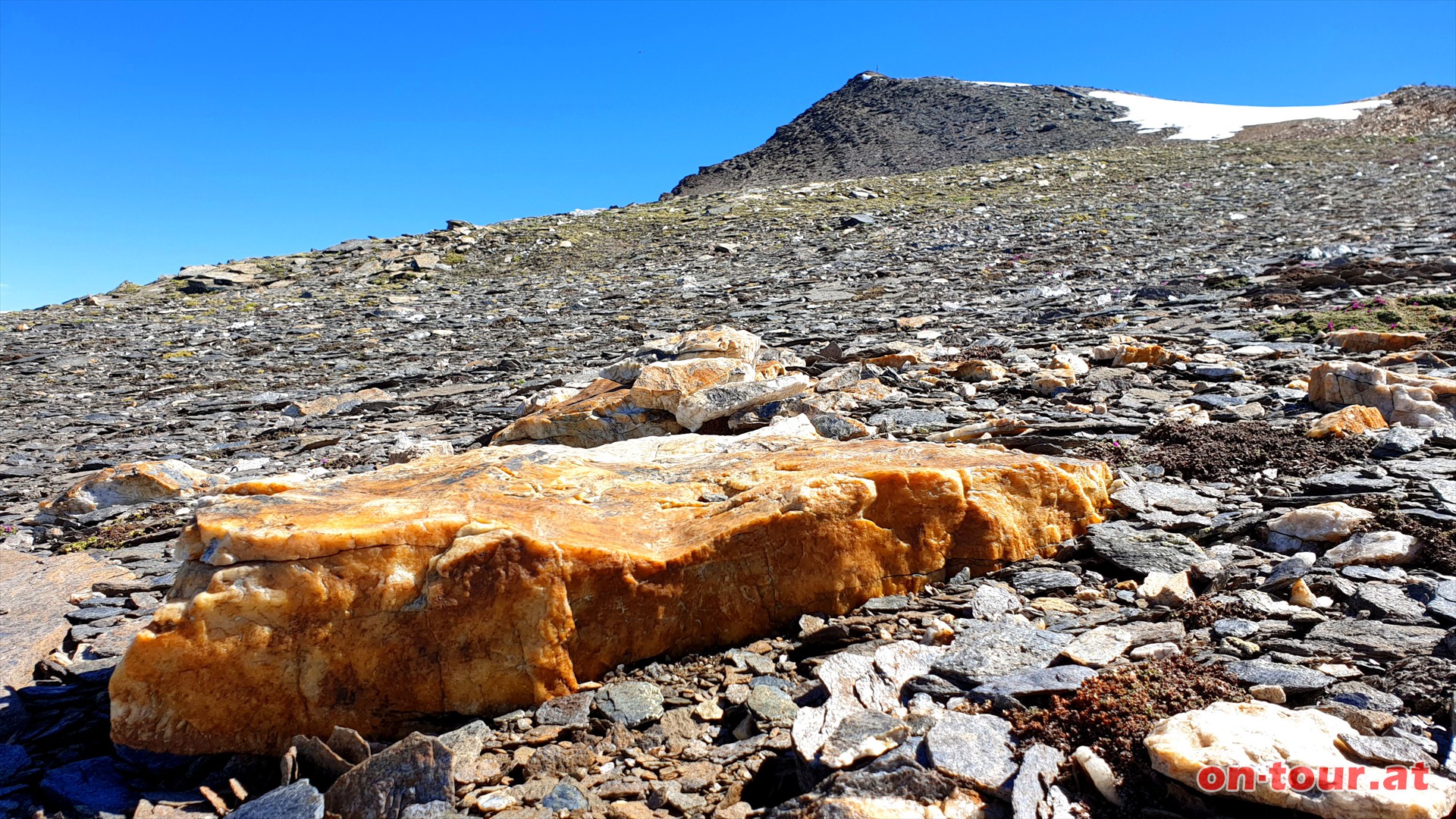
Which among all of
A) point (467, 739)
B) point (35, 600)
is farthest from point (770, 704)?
point (35, 600)

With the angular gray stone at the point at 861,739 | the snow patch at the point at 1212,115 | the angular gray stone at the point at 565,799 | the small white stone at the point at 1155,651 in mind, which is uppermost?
the snow patch at the point at 1212,115

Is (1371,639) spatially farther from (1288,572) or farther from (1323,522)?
(1323,522)

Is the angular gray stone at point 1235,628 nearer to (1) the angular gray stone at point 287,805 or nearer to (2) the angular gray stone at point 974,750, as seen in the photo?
(2) the angular gray stone at point 974,750

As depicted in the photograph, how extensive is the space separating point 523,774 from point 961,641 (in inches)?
71.4

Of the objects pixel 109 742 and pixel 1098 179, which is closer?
pixel 109 742

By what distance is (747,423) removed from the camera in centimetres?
676

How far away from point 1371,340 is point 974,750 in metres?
9.02

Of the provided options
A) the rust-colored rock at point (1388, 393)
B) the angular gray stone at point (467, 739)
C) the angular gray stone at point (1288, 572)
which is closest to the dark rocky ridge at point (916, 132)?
the rust-colored rock at point (1388, 393)

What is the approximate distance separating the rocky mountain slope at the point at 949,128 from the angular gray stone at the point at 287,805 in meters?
44.1

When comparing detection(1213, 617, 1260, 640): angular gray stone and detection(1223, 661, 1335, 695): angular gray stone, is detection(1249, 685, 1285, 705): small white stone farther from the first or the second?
detection(1213, 617, 1260, 640): angular gray stone

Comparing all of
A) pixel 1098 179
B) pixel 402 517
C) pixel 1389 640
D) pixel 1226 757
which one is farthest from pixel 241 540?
pixel 1098 179

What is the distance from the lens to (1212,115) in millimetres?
49281

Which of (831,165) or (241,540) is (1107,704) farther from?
(831,165)

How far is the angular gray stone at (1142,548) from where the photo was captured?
3994mm
